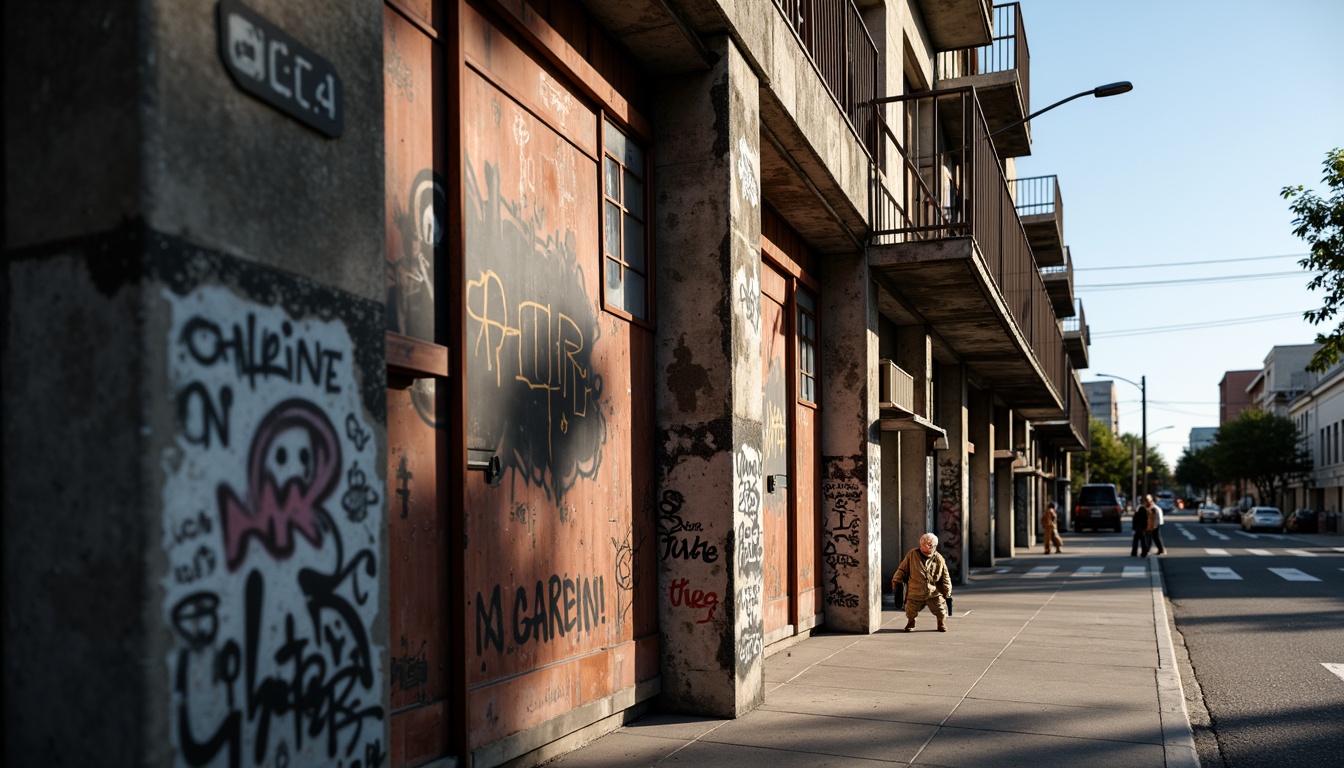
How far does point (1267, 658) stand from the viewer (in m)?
10.0

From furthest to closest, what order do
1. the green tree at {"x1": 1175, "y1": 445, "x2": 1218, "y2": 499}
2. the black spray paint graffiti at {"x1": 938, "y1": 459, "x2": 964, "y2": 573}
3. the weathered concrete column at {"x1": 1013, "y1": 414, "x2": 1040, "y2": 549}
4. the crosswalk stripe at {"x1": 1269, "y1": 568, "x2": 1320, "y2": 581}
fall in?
the green tree at {"x1": 1175, "y1": 445, "x2": 1218, "y2": 499}
the weathered concrete column at {"x1": 1013, "y1": 414, "x2": 1040, "y2": 549}
the crosswalk stripe at {"x1": 1269, "y1": 568, "x2": 1320, "y2": 581}
the black spray paint graffiti at {"x1": 938, "y1": 459, "x2": 964, "y2": 573}

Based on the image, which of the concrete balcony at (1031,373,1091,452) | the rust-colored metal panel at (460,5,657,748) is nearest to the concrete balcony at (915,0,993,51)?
the rust-colored metal panel at (460,5,657,748)

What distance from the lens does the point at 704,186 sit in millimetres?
7219

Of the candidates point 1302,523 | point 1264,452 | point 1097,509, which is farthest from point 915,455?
point 1264,452

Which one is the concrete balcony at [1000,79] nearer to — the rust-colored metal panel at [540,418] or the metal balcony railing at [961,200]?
the metal balcony railing at [961,200]

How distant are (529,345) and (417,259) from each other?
1.07 metres

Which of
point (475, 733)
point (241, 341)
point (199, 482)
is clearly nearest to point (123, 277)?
point (241, 341)

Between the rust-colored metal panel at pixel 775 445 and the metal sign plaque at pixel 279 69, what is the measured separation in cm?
651

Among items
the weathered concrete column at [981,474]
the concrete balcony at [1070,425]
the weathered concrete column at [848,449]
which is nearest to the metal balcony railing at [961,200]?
the weathered concrete column at [848,449]

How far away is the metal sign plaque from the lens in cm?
291

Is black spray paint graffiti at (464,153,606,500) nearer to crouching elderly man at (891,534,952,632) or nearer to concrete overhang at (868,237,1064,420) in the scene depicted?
concrete overhang at (868,237,1064,420)

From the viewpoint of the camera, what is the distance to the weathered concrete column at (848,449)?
1164 centimetres

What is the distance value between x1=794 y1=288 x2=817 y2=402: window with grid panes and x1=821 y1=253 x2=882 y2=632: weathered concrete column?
215 millimetres

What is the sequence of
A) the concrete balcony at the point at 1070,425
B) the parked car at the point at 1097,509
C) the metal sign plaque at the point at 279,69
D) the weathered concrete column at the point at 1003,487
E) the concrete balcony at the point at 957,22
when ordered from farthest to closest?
1. the parked car at the point at 1097,509
2. the concrete balcony at the point at 1070,425
3. the weathered concrete column at the point at 1003,487
4. the concrete balcony at the point at 957,22
5. the metal sign plaque at the point at 279,69
